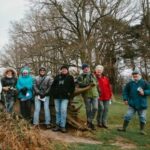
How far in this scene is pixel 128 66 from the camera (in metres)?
50.5

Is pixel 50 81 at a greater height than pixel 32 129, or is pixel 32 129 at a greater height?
pixel 50 81

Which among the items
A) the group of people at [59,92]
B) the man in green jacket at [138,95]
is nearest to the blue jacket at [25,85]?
the group of people at [59,92]

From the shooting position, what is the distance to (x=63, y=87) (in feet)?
41.4

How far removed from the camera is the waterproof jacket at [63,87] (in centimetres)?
1265

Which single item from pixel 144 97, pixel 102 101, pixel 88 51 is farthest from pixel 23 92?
pixel 88 51

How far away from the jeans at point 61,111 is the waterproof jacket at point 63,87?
138mm

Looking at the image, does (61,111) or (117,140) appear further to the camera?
(61,111)

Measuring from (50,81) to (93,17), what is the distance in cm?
3060

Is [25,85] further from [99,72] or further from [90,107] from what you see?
[99,72]

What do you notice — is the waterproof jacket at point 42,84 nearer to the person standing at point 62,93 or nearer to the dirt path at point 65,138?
the person standing at point 62,93

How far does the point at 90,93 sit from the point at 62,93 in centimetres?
102

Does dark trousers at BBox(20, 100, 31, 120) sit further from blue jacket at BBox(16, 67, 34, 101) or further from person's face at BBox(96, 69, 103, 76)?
person's face at BBox(96, 69, 103, 76)

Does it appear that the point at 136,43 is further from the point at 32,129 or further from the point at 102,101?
the point at 32,129

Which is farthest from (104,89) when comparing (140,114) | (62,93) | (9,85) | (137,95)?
(9,85)
